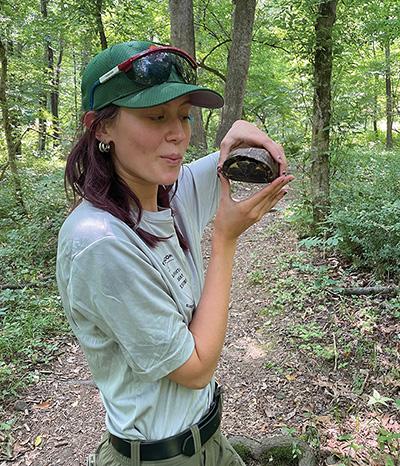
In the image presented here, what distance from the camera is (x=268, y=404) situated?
335 centimetres

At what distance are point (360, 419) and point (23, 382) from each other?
2995 mm

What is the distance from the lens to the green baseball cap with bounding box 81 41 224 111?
114cm

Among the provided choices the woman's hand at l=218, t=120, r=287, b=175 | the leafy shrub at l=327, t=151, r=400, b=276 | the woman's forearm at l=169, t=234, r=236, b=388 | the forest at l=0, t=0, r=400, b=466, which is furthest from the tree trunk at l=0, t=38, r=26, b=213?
the woman's forearm at l=169, t=234, r=236, b=388

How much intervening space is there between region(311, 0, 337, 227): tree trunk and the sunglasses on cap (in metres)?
4.37

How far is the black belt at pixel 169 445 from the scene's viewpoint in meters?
1.28

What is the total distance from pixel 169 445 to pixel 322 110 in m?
4.97

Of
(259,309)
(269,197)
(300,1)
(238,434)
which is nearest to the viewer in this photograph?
(269,197)

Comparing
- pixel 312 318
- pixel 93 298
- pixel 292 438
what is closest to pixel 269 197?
pixel 93 298

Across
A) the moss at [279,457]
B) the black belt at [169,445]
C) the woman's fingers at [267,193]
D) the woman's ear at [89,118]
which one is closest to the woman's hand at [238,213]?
the woman's fingers at [267,193]

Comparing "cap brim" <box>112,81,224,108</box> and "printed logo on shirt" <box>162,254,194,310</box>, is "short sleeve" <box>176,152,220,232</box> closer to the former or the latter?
"printed logo on shirt" <box>162,254,194,310</box>

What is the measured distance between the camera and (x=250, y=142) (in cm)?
151

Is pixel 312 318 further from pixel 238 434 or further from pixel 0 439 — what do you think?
pixel 0 439

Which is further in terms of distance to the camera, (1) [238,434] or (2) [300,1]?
(2) [300,1]

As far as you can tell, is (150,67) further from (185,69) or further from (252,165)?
(252,165)
